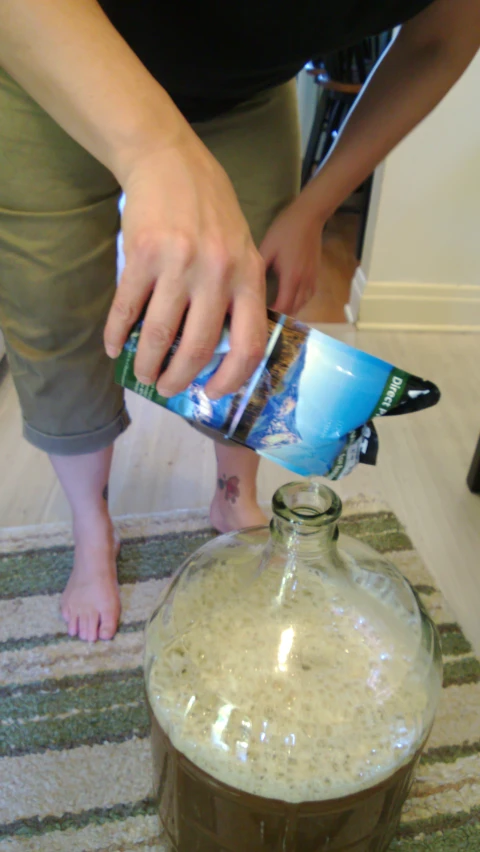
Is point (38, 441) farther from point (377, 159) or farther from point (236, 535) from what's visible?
point (377, 159)

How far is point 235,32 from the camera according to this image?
0.57 m

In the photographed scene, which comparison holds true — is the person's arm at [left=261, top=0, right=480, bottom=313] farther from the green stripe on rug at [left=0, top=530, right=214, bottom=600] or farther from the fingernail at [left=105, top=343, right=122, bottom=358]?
the green stripe on rug at [left=0, top=530, right=214, bottom=600]

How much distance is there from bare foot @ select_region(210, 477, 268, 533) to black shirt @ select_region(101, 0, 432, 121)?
0.56 meters

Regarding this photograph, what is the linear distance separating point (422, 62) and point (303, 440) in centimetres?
47

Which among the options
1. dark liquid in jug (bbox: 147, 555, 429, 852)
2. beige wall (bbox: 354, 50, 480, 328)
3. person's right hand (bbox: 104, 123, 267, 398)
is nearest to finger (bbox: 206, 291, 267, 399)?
person's right hand (bbox: 104, 123, 267, 398)

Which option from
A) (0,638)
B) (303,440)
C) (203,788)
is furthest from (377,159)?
(0,638)

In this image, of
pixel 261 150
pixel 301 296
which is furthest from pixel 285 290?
pixel 261 150

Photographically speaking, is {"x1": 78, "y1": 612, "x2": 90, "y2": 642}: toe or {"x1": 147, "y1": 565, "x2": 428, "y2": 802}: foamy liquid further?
{"x1": 78, "y1": 612, "x2": 90, "y2": 642}: toe

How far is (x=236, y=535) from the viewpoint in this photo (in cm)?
53

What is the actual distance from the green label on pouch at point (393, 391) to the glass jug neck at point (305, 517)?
0.07 meters

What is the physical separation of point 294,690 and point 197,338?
9.4 inches

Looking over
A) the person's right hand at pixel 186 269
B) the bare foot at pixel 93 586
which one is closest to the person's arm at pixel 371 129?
the person's right hand at pixel 186 269

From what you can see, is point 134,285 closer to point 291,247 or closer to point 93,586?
point 291,247

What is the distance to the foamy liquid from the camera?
400mm
